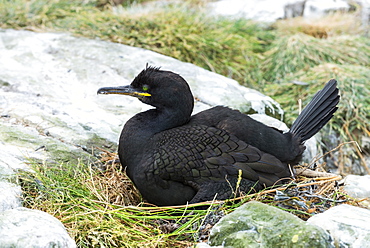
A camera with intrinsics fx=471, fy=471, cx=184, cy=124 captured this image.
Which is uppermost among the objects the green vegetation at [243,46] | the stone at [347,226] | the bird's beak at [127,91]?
the bird's beak at [127,91]

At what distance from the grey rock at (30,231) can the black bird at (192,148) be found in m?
0.85

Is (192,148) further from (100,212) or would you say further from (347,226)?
(347,226)

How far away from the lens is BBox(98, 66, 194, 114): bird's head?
3.49 metres

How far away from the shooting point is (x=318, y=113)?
12.5 feet

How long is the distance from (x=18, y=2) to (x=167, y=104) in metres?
5.22

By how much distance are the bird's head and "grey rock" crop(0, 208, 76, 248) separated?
→ 4.10ft

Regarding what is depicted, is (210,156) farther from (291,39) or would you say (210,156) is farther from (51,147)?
(291,39)

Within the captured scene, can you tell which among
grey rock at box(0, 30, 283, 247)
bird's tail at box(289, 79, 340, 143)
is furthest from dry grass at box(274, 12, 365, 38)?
bird's tail at box(289, 79, 340, 143)

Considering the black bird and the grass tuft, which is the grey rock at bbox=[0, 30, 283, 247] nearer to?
the grass tuft

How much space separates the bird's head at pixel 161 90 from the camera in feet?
11.5

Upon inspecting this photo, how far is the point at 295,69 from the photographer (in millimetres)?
7301

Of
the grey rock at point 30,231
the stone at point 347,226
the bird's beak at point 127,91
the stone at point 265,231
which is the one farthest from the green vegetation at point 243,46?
the stone at point 347,226

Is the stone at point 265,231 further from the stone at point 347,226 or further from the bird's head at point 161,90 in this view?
the bird's head at point 161,90

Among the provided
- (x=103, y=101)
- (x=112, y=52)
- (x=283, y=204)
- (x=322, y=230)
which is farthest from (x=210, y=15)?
(x=322, y=230)
